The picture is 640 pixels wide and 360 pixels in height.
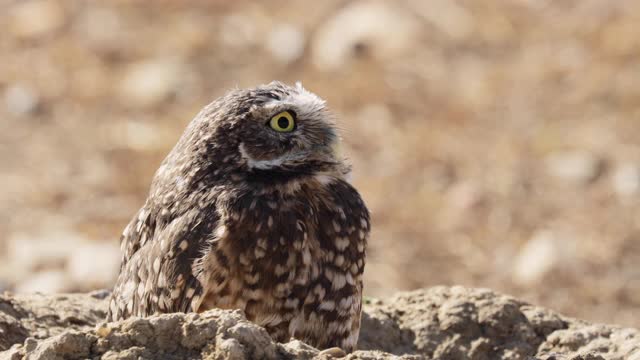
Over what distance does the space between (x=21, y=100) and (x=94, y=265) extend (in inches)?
176

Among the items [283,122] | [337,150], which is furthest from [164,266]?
[337,150]

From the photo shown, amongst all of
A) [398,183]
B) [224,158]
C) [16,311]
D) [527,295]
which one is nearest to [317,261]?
[224,158]

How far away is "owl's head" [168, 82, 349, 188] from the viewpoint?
4719 mm

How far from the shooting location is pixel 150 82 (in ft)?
44.5

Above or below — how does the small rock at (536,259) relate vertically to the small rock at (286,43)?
below

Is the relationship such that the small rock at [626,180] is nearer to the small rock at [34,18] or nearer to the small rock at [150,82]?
the small rock at [150,82]

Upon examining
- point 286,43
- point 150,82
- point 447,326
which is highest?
point 286,43

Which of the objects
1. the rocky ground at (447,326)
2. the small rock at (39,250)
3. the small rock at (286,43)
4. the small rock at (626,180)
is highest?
the small rock at (286,43)

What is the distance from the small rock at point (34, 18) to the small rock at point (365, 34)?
10.6 feet

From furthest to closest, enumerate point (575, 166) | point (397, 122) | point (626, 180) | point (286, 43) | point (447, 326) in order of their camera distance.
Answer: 1. point (286, 43)
2. point (397, 122)
3. point (575, 166)
4. point (626, 180)
5. point (447, 326)

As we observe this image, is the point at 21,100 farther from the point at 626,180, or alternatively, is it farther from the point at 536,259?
the point at 626,180

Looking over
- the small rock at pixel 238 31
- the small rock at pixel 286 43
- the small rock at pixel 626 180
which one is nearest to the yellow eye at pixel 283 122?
the small rock at pixel 626 180

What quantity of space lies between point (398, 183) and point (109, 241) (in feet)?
8.65

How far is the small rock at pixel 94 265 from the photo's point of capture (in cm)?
905
